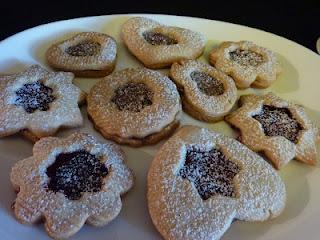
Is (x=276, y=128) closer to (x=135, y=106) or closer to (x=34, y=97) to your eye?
(x=135, y=106)

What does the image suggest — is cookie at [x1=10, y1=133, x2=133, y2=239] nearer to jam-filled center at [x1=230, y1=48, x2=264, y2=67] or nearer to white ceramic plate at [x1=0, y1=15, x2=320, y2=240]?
white ceramic plate at [x1=0, y1=15, x2=320, y2=240]

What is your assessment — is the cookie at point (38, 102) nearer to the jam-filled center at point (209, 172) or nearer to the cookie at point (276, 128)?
the jam-filled center at point (209, 172)

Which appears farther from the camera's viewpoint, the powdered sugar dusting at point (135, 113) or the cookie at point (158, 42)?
the cookie at point (158, 42)

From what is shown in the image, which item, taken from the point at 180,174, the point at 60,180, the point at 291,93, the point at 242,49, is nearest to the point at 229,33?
the point at 242,49

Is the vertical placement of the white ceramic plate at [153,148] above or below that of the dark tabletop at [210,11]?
above

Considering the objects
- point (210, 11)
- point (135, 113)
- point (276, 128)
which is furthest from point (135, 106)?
point (210, 11)

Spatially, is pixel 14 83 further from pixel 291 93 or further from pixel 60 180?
pixel 291 93

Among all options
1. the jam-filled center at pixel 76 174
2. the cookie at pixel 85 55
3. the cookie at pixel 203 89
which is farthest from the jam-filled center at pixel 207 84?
the jam-filled center at pixel 76 174
